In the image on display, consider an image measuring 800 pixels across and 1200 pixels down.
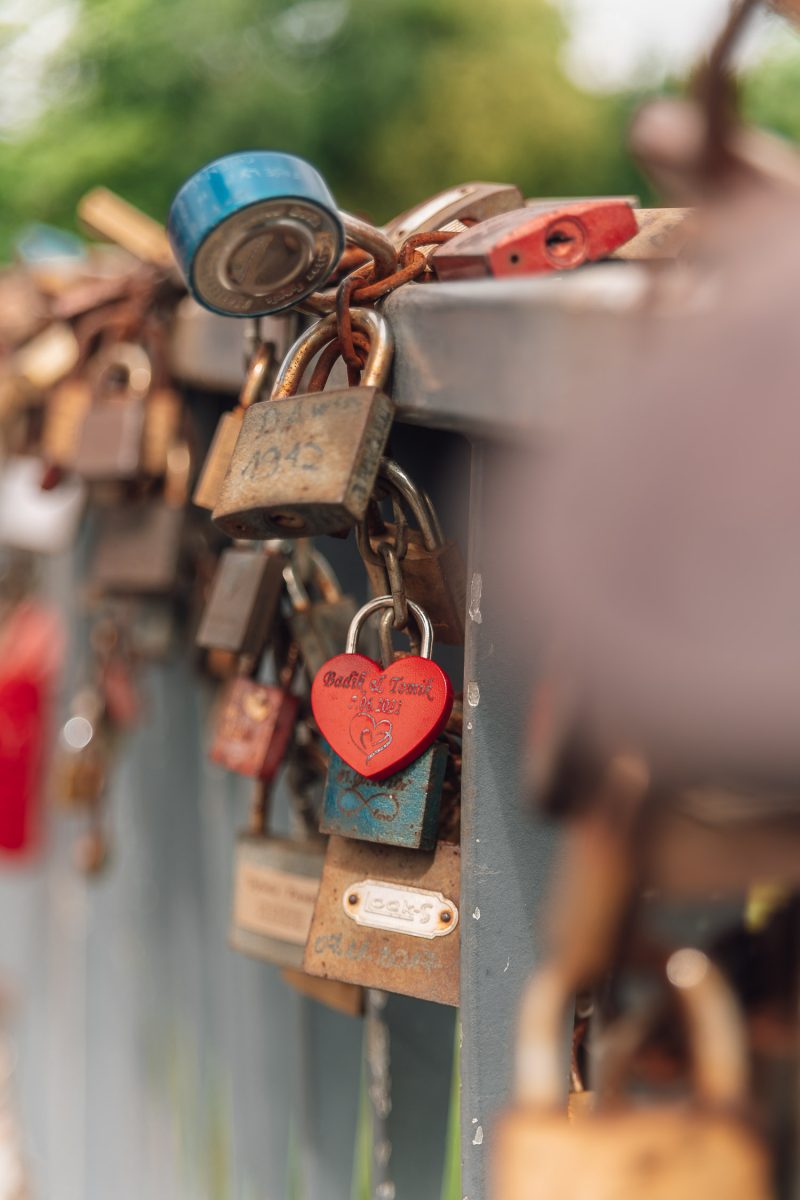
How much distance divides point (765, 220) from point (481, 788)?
0.43m

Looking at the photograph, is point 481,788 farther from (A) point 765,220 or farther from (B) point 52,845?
(B) point 52,845

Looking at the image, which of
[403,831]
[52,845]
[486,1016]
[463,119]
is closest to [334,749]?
[403,831]

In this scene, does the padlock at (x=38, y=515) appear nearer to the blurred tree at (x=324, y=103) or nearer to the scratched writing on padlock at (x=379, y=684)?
the scratched writing on padlock at (x=379, y=684)

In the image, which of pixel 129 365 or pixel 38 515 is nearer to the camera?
pixel 129 365

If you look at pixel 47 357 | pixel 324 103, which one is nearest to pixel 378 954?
pixel 47 357

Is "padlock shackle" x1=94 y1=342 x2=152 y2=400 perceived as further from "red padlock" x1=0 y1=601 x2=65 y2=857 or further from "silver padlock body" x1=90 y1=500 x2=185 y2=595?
"red padlock" x1=0 y1=601 x2=65 y2=857

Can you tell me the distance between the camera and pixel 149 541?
5.22ft

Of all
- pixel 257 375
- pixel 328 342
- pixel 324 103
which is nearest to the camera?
pixel 328 342

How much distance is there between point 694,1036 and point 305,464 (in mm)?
425

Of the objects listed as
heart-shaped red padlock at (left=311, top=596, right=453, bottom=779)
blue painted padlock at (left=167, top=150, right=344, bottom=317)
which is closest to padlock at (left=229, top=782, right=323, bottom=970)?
heart-shaped red padlock at (left=311, top=596, right=453, bottom=779)

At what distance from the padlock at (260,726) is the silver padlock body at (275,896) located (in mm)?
71

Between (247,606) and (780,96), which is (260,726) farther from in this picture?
(780,96)

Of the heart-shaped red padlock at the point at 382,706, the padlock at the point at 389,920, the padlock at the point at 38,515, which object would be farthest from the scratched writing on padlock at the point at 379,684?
the padlock at the point at 38,515

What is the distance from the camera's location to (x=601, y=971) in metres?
0.50
